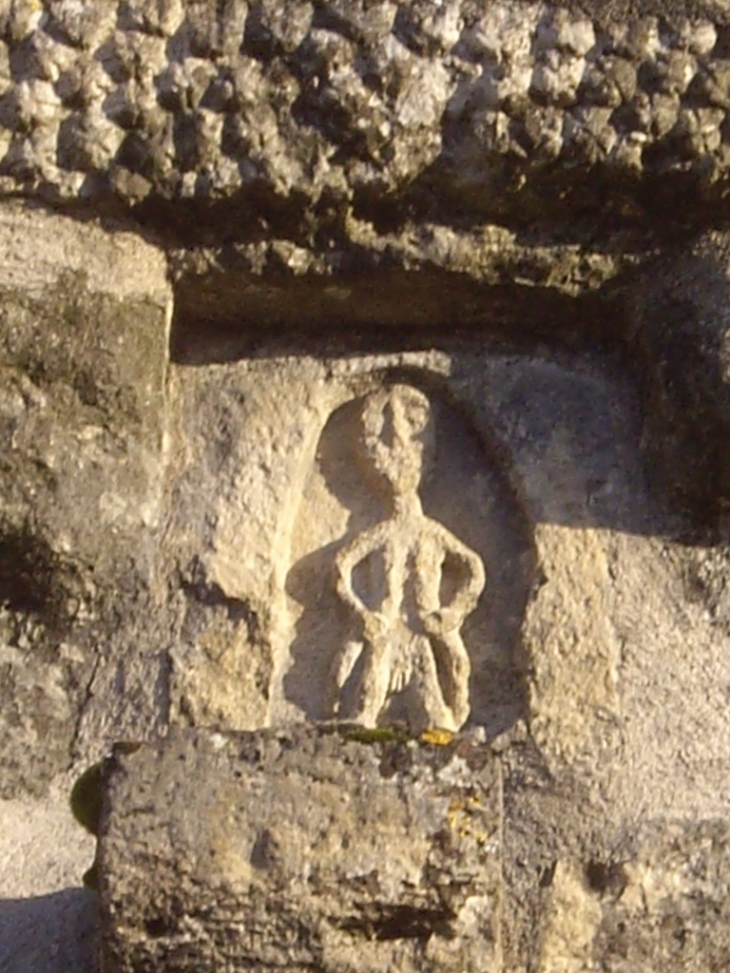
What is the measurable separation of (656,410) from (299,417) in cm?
43

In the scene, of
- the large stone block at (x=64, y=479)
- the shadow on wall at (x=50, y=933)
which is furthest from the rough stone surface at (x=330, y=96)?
the shadow on wall at (x=50, y=933)

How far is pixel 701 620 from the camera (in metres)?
2.32

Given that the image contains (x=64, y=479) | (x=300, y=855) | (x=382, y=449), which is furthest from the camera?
(x=382, y=449)

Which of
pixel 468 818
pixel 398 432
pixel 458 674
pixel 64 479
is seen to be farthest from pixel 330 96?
pixel 468 818

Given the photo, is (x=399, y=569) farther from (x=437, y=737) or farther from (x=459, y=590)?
(x=437, y=737)

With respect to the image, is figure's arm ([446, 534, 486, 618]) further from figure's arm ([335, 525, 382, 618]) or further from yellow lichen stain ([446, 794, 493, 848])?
yellow lichen stain ([446, 794, 493, 848])

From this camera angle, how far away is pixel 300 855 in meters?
1.89

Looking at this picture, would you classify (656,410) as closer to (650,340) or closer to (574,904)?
(650,340)

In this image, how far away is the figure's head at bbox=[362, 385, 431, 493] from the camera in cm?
241

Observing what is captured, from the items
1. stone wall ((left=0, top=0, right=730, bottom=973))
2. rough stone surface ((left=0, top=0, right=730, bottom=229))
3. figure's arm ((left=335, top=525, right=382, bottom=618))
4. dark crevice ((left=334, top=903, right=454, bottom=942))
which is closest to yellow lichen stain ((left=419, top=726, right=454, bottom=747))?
dark crevice ((left=334, top=903, right=454, bottom=942))

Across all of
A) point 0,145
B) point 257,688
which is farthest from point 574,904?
point 0,145

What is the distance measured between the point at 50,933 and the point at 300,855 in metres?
0.39

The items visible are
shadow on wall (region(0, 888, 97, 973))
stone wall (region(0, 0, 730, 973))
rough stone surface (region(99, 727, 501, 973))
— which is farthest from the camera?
stone wall (region(0, 0, 730, 973))

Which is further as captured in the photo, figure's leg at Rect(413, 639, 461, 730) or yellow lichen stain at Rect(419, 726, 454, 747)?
figure's leg at Rect(413, 639, 461, 730)
